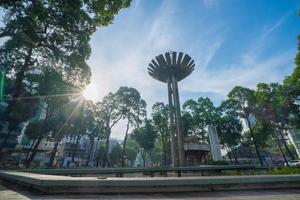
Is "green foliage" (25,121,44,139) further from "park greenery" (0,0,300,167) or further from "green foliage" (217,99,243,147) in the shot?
"green foliage" (217,99,243,147)

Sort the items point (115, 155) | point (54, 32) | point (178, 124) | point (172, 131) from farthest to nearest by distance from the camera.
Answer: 1. point (115, 155)
2. point (172, 131)
3. point (178, 124)
4. point (54, 32)

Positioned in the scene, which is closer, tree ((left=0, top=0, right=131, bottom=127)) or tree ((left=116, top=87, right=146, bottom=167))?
tree ((left=0, top=0, right=131, bottom=127))

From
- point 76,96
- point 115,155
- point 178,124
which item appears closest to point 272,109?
point 178,124

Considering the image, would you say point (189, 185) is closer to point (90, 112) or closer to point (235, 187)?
point (235, 187)

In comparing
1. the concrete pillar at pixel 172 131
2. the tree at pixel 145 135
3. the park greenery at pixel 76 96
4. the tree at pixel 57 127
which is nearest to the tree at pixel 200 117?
the park greenery at pixel 76 96

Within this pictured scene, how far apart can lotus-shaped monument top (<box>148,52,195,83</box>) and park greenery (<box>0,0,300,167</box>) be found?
27.4 ft

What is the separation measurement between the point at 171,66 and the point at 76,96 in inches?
573

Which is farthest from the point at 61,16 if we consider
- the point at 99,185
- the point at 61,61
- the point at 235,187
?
the point at 235,187

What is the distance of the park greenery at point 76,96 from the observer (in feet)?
27.9

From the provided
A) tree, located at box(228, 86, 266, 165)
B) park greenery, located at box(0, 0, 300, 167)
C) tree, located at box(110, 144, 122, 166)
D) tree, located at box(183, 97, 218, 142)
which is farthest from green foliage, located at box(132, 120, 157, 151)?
tree, located at box(110, 144, 122, 166)

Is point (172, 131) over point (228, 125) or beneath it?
beneath

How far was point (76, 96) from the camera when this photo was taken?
21828 millimetres

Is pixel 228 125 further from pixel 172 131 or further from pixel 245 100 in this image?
pixel 172 131

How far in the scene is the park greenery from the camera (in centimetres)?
849
